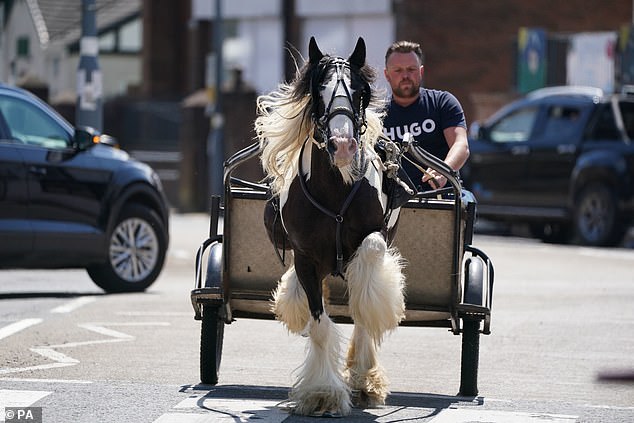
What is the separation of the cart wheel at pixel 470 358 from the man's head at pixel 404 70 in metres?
1.50

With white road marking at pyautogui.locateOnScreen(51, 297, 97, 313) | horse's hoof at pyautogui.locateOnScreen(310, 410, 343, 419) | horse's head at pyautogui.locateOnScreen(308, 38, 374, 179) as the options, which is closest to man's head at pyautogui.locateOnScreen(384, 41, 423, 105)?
horse's head at pyautogui.locateOnScreen(308, 38, 374, 179)

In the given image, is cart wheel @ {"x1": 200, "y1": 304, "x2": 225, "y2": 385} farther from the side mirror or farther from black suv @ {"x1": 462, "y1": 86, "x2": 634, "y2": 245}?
black suv @ {"x1": 462, "y1": 86, "x2": 634, "y2": 245}

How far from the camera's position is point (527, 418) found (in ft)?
26.3

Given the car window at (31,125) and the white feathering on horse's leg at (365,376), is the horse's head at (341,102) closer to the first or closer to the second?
the white feathering on horse's leg at (365,376)

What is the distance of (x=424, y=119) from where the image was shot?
9.55 m

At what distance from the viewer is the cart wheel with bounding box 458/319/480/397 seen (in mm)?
8742

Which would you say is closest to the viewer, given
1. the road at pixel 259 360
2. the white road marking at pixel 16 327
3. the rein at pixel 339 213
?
the rein at pixel 339 213

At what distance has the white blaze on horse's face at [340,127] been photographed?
7.55 m

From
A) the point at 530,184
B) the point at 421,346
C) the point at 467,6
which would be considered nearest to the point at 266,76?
the point at 467,6

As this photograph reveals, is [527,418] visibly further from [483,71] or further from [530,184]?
[483,71]

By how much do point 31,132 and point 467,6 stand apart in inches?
1021

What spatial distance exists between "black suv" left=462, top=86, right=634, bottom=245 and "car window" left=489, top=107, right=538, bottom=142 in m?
0.02

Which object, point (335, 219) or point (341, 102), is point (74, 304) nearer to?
point (335, 219)

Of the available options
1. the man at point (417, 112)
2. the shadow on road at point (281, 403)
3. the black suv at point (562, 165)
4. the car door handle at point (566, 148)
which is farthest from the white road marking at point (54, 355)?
the car door handle at point (566, 148)
